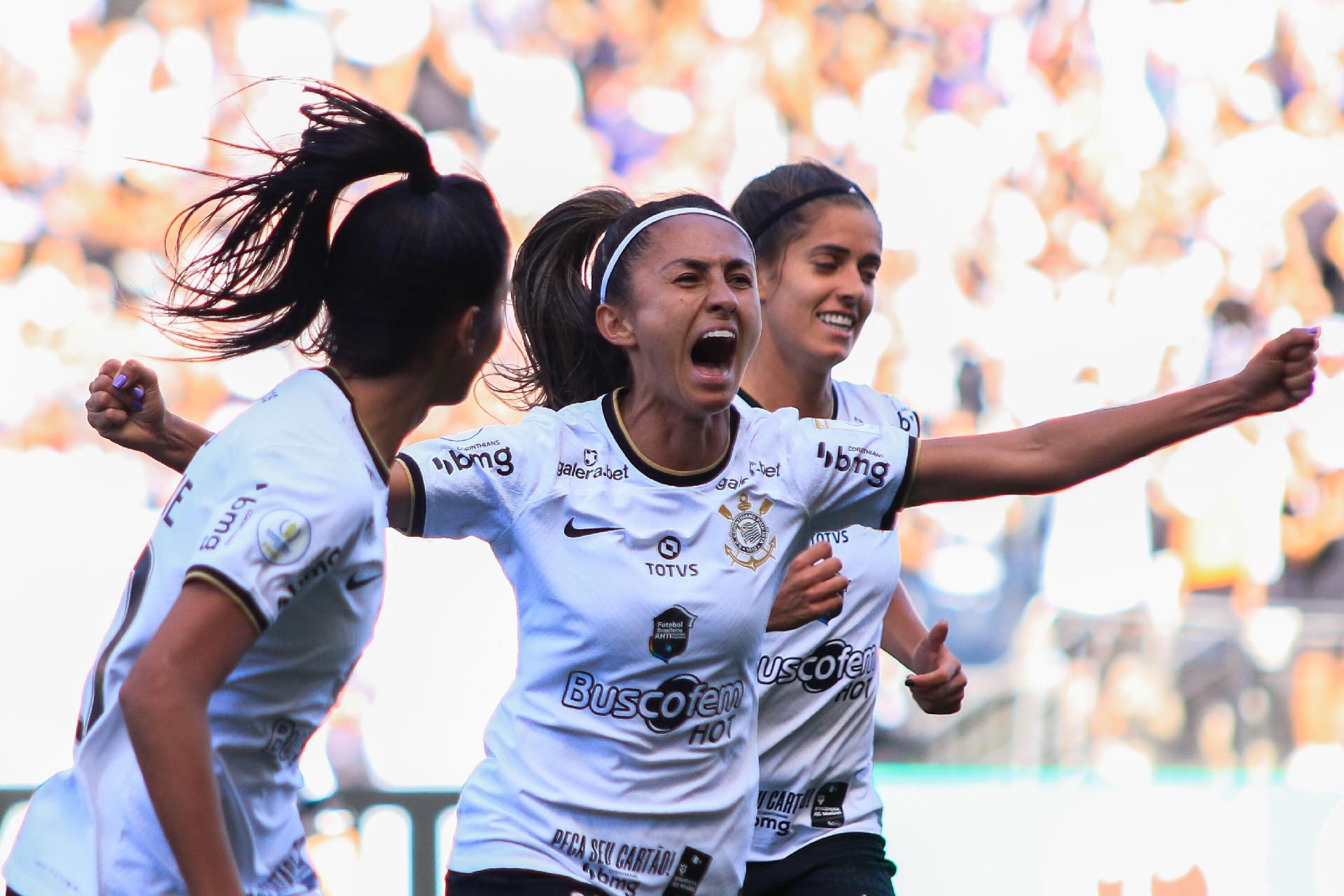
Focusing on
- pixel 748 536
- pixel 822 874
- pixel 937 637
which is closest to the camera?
pixel 748 536

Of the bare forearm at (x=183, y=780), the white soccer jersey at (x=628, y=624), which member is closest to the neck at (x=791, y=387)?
the white soccer jersey at (x=628, y=624)

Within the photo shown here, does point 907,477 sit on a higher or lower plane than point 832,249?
lower

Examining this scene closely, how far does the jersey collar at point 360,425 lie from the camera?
72.8 inches

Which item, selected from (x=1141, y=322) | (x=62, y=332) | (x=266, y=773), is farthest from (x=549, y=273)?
(x=1141, y=322)

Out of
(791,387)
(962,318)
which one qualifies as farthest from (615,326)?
(962,318)

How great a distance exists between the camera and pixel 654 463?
7.94 feet

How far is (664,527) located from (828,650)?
704mm

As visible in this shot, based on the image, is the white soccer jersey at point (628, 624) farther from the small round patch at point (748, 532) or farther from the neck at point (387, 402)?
the neck at point (387, 402)

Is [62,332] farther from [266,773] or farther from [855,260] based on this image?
[266,773]

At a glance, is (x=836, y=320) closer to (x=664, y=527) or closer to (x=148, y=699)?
(x=664, y=527)

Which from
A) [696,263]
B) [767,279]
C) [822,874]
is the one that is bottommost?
[822,874]

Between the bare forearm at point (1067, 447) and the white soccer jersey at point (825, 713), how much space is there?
20.1 inches

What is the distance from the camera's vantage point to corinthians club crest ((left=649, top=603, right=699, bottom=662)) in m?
2.27

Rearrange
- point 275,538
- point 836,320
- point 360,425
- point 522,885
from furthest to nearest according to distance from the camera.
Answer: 1. point 836,320
2. point 522,885
3. point 360,425
4. point 275,538
